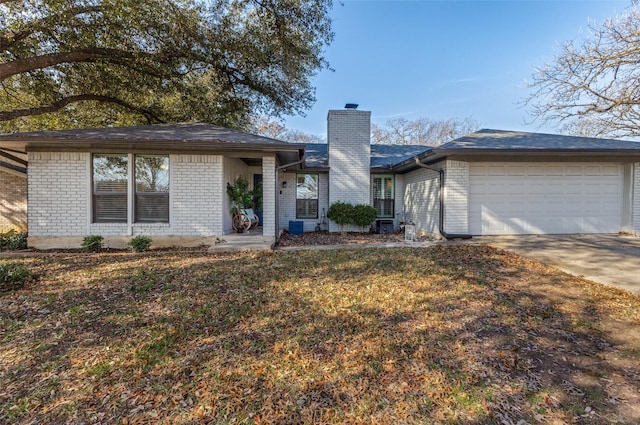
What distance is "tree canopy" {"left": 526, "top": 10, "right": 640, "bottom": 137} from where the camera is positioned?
7.10 m

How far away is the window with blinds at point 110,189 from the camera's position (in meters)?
7.68

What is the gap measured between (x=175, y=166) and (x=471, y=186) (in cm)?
813

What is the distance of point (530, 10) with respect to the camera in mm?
9492

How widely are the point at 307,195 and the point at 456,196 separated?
5.41 meters

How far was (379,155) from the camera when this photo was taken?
45.2 ft

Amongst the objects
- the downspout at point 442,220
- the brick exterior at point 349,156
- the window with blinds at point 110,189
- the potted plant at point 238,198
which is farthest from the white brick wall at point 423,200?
the window with blinds at point 110,189

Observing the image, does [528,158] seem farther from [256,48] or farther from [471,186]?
[256,48]

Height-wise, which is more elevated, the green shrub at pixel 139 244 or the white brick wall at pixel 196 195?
the white brick wall at pixel 196 195

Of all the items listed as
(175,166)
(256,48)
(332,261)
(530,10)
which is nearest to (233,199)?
(175,166)

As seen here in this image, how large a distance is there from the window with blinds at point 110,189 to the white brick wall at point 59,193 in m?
0.20

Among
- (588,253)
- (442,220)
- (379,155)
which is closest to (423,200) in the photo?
(442,220)

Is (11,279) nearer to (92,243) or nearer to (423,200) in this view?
(92,243)

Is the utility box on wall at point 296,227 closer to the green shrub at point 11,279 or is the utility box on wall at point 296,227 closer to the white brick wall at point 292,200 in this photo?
the white brick wall at point 292,200

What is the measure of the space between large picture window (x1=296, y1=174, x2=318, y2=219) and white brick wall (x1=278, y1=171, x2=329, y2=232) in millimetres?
144
